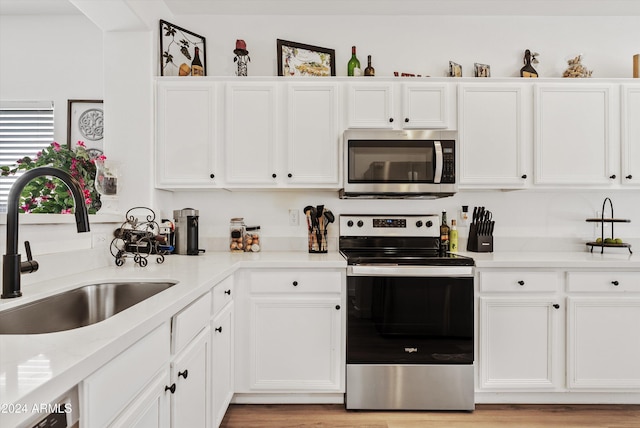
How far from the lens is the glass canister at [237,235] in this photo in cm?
275

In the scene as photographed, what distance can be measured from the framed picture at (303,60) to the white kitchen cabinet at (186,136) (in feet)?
1.75

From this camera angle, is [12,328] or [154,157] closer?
[12,328]

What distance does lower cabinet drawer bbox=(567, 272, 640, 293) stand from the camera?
2.25m

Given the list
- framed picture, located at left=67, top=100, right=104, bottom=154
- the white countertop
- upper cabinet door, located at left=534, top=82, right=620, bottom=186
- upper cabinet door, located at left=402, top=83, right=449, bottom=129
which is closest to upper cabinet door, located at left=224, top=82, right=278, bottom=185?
upper cabinet door, located at left=402, top=83, right=449, bottom=129

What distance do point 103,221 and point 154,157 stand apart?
0.66 m

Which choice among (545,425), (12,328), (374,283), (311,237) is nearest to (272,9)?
(311,237)

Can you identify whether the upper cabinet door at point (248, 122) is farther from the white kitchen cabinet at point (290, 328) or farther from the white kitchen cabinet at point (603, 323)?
the white kitchen cabinet at point (603, 323)

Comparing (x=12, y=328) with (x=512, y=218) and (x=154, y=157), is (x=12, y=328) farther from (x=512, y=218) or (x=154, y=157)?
(x=512, y=218)

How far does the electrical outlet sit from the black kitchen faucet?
1760 millimetres

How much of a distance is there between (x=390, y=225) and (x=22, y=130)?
9.44 ft

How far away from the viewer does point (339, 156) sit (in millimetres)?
2543

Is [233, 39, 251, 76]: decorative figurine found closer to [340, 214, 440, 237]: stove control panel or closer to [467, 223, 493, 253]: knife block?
[340, 214, 440, 237]: stove control panel

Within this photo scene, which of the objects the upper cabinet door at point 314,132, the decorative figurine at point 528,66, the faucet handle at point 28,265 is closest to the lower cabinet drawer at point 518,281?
the upper cabinet door at point 314,132

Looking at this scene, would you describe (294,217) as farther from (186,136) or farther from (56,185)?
(56,185)
